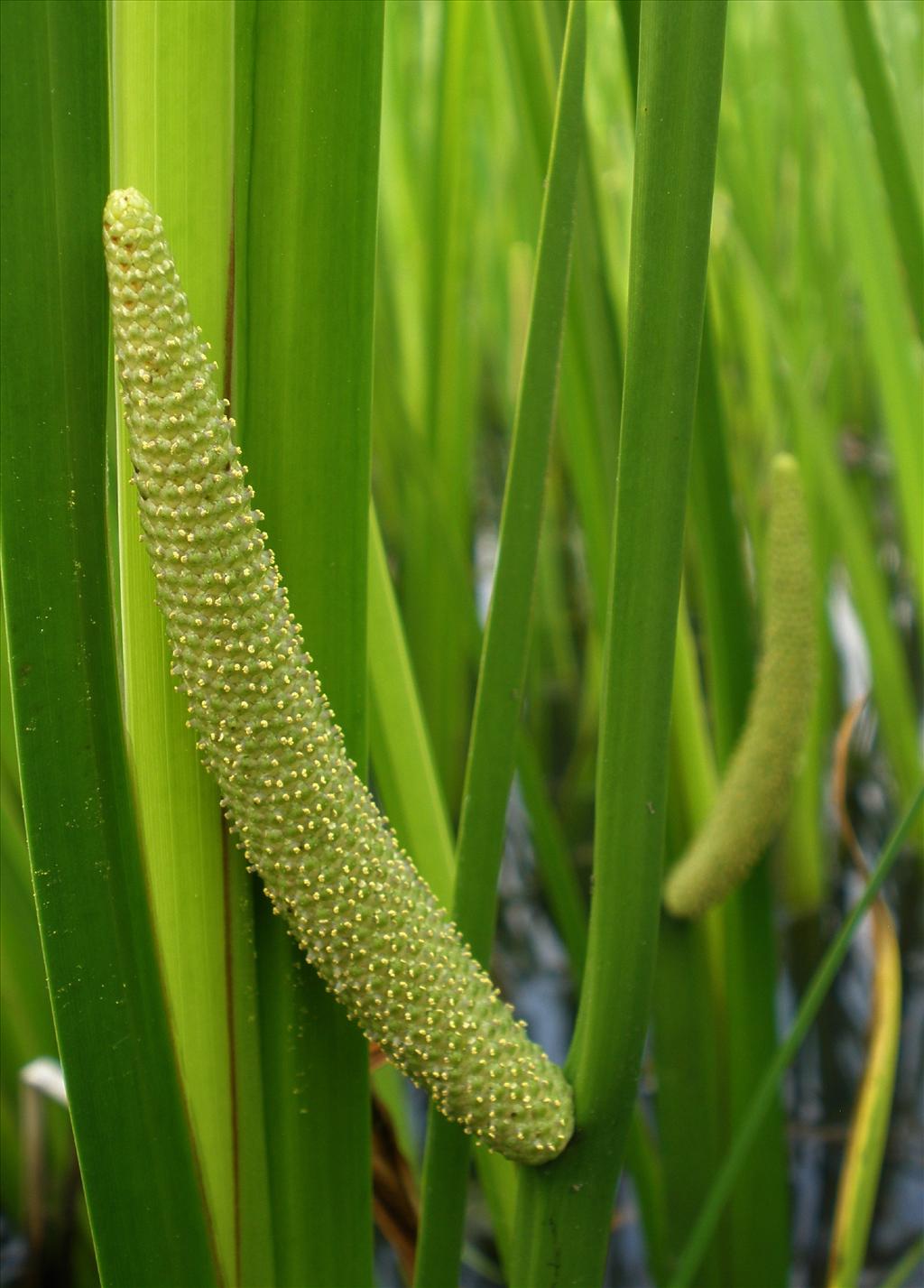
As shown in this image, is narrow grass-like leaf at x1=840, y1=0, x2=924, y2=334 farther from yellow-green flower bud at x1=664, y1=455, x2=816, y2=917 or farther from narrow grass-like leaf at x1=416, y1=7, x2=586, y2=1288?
narrow grass-like leaf at x1=416, y1=7, x2=586, y2=1288

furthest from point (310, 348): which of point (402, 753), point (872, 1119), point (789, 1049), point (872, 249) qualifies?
point (872, 1119)

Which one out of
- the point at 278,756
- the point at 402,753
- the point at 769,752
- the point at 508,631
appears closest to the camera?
the point at 278,756

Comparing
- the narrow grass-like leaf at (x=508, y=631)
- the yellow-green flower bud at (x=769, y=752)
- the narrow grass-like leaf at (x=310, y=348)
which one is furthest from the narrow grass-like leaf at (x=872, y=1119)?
the narrow grass-like leaf at (x=310, y=348)

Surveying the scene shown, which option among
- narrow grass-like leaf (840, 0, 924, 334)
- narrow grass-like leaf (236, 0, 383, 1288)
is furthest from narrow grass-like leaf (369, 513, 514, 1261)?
narrow grass-like leaf (840, 0, 924, 334)

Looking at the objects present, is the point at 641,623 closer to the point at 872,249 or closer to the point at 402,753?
the point at 402,753

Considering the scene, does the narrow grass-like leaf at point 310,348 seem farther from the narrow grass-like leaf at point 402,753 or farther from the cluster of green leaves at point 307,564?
the narrow grass-like leaf at point 402,753

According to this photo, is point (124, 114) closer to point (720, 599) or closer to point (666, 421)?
point (666, 421)
